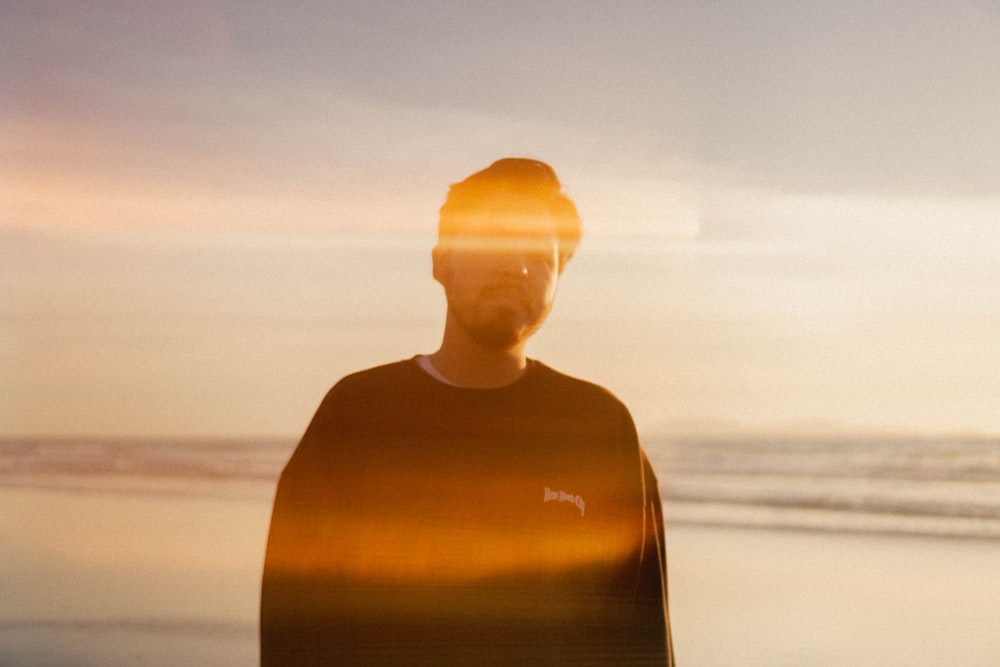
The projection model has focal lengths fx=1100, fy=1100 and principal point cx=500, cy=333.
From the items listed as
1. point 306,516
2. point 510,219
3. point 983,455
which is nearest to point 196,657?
point 306,516

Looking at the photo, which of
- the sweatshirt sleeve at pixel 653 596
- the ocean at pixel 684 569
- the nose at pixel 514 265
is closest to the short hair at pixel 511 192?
the nose at pixel 514 265

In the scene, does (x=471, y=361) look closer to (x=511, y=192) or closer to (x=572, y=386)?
(x=572, y=386)

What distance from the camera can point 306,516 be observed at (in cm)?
177

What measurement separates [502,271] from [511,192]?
167 mm

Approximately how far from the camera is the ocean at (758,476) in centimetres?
727

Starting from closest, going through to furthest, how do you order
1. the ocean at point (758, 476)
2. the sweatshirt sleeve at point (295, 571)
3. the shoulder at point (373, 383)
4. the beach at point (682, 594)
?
1. the sweatshirt sleeve at point (295, 571)
2. the shoulder at point (373, 383)
3. the beach at point (682, 594)
4. the ocean at point (758, 476)

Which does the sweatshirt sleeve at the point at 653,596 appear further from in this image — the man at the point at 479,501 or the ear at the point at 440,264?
the ear at the point at 440,264

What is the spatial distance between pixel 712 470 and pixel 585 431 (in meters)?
9.21

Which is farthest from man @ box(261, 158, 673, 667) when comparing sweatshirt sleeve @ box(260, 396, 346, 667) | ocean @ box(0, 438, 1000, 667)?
ocean @ box(0, 438, 1000, 667)

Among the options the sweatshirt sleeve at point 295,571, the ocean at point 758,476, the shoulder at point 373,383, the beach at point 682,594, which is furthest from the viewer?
the ocean at point 758,476

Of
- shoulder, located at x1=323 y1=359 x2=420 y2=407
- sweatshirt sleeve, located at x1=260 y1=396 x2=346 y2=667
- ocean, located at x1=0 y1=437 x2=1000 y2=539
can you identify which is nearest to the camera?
sweatshirt sleeve, located at x1=260 y1=396 x2=346 y2=667

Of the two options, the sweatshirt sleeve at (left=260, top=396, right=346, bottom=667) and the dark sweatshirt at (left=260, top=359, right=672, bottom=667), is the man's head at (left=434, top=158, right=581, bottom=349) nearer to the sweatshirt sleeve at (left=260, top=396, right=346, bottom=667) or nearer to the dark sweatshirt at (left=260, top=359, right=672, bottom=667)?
the dark sweatshirt at (left=260, top=359, right=672, bottom=667)

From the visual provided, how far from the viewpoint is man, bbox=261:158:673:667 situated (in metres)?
1.76

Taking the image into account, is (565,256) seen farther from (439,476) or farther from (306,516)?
(306,516)
